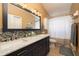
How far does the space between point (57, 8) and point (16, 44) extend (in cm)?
81

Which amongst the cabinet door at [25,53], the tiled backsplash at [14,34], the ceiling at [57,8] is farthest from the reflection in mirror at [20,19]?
the cabinet door at [25,53]

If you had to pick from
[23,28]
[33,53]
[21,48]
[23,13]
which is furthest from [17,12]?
[33,53]

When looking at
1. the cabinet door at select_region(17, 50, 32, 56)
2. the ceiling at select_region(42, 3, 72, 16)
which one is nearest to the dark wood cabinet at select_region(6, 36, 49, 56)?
the cabinet door at select_region(17, 50, 32, 56)

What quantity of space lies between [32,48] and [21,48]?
21 centimetres

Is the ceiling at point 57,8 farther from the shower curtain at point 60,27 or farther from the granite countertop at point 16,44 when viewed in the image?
the granite countertop at point 16,44

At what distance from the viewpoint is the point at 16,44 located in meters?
1.63

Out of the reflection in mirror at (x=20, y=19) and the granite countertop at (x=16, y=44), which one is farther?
the reflection in mirror at (x=20, y=19)

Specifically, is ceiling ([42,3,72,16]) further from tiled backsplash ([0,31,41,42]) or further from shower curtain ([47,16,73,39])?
tiled backsplash ([0,31,41,42])

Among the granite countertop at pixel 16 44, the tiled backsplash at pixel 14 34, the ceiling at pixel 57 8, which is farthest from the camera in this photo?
the ceiling at pixel 57 8

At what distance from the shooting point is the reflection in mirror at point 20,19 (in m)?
1.68

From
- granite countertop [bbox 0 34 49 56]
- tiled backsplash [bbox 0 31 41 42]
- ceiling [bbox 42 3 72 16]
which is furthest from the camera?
ceiling [bbox 42 3 72 16]

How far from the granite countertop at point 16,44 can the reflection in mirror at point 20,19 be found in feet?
0.58

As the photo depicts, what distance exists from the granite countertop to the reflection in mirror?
176 mm

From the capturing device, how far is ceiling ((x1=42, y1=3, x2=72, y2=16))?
1.76 meters
